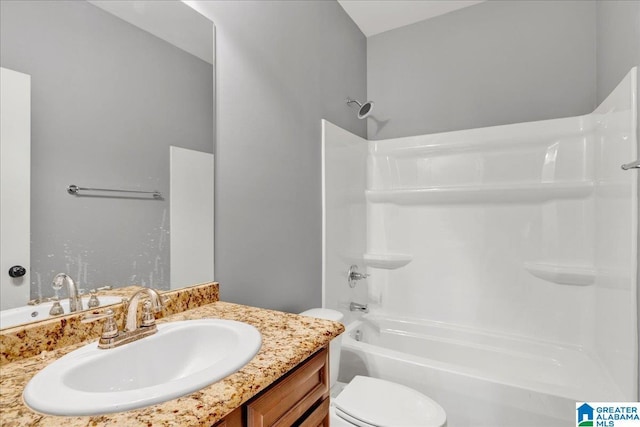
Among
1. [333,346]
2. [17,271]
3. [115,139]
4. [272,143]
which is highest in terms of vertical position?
[272,143]

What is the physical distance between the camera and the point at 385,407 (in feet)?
4.57

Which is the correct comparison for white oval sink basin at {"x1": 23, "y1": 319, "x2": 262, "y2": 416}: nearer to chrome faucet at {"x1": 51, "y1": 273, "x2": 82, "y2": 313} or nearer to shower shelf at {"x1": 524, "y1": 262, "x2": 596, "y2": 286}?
chrome faucet at {"x1": 51, "y1": 273, "x2": 82, "y2": 313}

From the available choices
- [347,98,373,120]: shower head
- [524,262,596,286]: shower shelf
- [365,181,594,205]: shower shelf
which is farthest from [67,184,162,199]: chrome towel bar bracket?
[524,262,596,286]: shower shelf

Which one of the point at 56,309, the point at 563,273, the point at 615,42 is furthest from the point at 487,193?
the point at 56,309

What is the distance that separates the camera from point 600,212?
189 centimetres

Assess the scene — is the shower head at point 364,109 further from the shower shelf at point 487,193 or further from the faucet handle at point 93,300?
the faucet handle at point 93,300

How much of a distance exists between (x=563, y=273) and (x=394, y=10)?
2205 mm

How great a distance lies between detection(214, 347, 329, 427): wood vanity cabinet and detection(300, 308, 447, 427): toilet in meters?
0.41

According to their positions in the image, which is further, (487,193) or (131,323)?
(487,193)

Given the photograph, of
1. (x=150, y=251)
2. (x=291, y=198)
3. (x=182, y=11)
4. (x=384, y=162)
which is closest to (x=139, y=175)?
(x=150, y=251)

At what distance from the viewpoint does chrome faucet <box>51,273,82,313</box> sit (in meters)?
0.86

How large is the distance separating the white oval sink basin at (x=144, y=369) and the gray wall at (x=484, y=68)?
221 centimetres

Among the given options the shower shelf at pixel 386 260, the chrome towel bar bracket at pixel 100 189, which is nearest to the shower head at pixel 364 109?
the shower shelf at pixel 386 260

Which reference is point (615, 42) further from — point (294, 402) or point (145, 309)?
point (145, 309)
